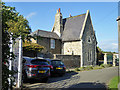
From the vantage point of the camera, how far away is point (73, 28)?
2617 centimetres

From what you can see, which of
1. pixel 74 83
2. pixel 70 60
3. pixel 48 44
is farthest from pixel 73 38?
pixel 74 83

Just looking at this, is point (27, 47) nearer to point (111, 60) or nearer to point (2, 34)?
point (2, 34)

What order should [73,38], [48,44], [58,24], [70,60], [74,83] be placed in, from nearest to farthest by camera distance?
[74,83] < [70,60] < [48,44] < [73,38] < [58,24]

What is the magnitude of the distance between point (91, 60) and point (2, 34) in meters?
23.9

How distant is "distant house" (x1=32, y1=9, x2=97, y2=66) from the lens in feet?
77.6

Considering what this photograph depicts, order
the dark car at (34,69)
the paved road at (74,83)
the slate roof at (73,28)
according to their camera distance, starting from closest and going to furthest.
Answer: the paved road at (74,83) < the dark car at (34,69) < the slate roof at (73,28)

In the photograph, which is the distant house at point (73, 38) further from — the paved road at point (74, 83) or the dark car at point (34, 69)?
the dark car at point (34, 69)

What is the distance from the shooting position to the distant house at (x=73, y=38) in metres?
23.6

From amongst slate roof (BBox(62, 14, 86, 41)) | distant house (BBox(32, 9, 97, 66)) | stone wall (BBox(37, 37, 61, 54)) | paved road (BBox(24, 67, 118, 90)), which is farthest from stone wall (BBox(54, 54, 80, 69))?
paved road (BBox(24, 67, 118, 90))

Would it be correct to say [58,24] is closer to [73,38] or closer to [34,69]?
[73,38]

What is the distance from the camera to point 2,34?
125 inches

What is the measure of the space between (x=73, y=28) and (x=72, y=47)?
3938 mm

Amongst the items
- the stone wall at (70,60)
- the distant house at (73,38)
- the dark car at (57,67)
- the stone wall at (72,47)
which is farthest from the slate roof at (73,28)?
the dark car at (57,67)

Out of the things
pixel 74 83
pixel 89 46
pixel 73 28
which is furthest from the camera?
pixel 73 28
